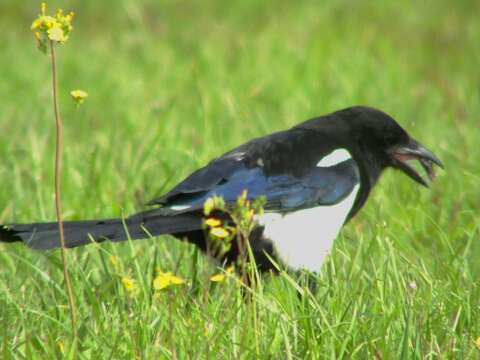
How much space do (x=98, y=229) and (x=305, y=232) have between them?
726 mm

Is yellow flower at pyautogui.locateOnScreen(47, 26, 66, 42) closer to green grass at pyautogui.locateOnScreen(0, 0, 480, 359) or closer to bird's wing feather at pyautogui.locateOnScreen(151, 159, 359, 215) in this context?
green grass at pyautogui.locateOnScreen(0, 0, 480, 359)

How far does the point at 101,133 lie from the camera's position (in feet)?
19.8

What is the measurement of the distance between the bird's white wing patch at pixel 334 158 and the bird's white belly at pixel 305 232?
14 cm

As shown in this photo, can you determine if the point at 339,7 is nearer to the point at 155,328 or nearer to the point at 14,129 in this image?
the point at 14,129

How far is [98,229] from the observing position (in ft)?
11.3

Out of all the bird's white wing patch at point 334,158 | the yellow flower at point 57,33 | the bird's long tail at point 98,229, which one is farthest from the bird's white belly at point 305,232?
the yellow flower at point 57,33

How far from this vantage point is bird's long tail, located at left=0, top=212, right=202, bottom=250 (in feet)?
10.6

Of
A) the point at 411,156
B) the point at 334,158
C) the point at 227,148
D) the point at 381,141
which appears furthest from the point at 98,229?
the point at 227,148

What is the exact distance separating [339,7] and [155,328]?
20.6 ft

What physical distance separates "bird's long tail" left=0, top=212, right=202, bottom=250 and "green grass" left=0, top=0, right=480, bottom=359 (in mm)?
105

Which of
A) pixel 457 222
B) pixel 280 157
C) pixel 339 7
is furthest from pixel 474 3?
pixel 280 157

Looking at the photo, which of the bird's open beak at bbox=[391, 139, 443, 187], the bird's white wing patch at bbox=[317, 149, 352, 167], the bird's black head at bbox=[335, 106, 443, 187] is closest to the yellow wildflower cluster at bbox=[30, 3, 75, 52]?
the bird's white wing patch at bbox=[317, 149, 352, 167]

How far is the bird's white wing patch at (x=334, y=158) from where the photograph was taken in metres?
3.95

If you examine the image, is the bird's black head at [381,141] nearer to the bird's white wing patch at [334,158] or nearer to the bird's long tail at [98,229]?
the bird's white wing patch at [334,158]
